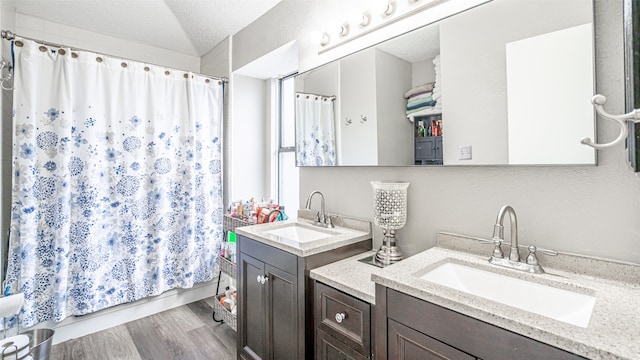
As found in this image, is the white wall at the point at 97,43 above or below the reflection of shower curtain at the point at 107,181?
above

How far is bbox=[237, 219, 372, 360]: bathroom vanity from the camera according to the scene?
4.33 ft

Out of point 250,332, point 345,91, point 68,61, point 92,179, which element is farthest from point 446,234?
point 68,61

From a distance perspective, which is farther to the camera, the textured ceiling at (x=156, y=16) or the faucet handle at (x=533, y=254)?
the textured ceiling at (x=156, y=16)

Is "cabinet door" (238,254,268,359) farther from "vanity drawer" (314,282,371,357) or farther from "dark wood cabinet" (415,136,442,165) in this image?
"dark wood cabinet" (415,136,442,165)

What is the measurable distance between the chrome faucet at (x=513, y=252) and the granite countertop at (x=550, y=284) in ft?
0.12

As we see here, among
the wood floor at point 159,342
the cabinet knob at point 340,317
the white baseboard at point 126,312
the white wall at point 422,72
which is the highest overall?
the white wall at point 422,72

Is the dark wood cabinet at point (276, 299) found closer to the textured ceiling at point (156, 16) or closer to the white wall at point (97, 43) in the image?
the textured ceiling at point (156, 16)

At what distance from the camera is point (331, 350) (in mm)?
1206

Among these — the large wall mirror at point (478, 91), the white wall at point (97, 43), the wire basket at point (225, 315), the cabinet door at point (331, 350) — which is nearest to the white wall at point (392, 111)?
the large wall mirror at point (478, 91)

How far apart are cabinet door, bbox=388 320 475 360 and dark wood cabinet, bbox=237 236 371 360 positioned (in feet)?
1.51

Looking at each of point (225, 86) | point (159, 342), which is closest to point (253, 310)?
point (159, 342)

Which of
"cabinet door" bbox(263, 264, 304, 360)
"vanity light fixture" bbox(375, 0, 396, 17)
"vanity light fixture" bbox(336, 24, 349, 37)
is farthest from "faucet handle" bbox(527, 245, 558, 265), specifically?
"vanity light fixture" bbox(336, 24, 349, 37)

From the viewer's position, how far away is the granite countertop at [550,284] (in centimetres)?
62

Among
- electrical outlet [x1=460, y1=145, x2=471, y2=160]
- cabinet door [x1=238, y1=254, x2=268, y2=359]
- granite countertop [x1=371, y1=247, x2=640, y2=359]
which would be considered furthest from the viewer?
cabinet door [x1=238, y1=254, x2=268, y2=359]
